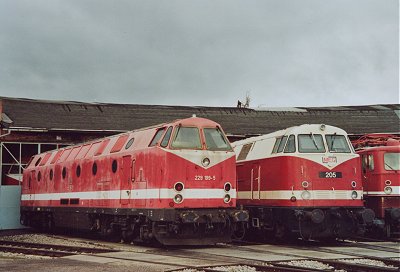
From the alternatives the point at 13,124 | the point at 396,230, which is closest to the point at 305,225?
the point at 396,230

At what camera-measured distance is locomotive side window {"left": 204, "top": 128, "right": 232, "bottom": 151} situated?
50.5ft

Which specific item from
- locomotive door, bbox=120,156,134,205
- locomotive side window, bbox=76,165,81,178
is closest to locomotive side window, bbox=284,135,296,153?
locomotive door, bbox=120,156,134,205

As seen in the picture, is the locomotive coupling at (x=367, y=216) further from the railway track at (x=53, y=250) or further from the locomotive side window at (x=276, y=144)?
the railway track at (x=53, y=250)

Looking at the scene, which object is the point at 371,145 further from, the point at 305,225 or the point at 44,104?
the point at 44,104

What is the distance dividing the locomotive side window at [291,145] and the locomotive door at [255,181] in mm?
1624

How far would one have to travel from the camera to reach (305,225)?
15.9m

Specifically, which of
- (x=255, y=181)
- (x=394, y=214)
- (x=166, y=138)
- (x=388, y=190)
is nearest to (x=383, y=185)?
(x=388, y=190)

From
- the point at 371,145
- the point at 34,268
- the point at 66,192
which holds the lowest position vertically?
the point at 34,268

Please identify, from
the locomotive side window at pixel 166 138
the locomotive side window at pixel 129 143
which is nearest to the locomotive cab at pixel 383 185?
the locomotive side window at pixel 166 138

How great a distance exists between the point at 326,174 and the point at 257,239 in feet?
14.5

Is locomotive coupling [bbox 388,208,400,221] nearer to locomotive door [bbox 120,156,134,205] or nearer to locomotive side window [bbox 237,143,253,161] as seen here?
locomotive side window [bbox 237,143,253,161]

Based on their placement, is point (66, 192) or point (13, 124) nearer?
point (66, 192)

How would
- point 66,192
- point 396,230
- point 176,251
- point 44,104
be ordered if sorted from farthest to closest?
point 44,104 < point 66,192 < point 396,230 < point 176,251

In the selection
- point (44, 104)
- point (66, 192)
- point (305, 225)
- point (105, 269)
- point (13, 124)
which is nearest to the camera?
point (105, 269)
